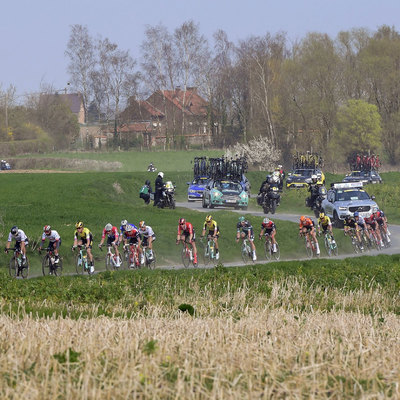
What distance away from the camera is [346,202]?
4575 centimetres

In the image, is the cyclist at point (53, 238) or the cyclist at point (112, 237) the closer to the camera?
the cyclist at point (53, 238)

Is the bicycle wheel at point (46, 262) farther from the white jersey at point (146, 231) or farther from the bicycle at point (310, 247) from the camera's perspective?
the bicycle at point (310, 247)

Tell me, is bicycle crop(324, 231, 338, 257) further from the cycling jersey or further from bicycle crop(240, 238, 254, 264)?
the cycling jersey

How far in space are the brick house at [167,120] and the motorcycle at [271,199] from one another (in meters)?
53.7

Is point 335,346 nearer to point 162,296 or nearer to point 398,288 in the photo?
point 162,296

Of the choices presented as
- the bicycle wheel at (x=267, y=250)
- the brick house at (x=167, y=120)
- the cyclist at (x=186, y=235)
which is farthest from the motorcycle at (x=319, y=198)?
the brick house at (x=167, y=120)

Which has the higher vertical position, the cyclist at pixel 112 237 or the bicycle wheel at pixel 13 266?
the cyclist at pixel 112 237

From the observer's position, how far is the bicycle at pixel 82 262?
30431 mm

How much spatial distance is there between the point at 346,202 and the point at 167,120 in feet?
223

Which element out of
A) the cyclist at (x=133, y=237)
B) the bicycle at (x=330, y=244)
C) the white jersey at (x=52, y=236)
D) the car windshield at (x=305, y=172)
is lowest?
the bicycle at (x=330, y=244)

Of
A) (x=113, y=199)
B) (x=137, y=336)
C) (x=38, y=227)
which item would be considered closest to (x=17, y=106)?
(x=113, y=199)

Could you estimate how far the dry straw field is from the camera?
786 centimetres

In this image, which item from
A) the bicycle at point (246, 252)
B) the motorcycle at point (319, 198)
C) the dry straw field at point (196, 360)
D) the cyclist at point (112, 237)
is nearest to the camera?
the dry straw field at point (196, 360)

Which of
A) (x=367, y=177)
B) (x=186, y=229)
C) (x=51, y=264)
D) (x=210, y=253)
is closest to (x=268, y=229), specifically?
(x=210, y=253)
